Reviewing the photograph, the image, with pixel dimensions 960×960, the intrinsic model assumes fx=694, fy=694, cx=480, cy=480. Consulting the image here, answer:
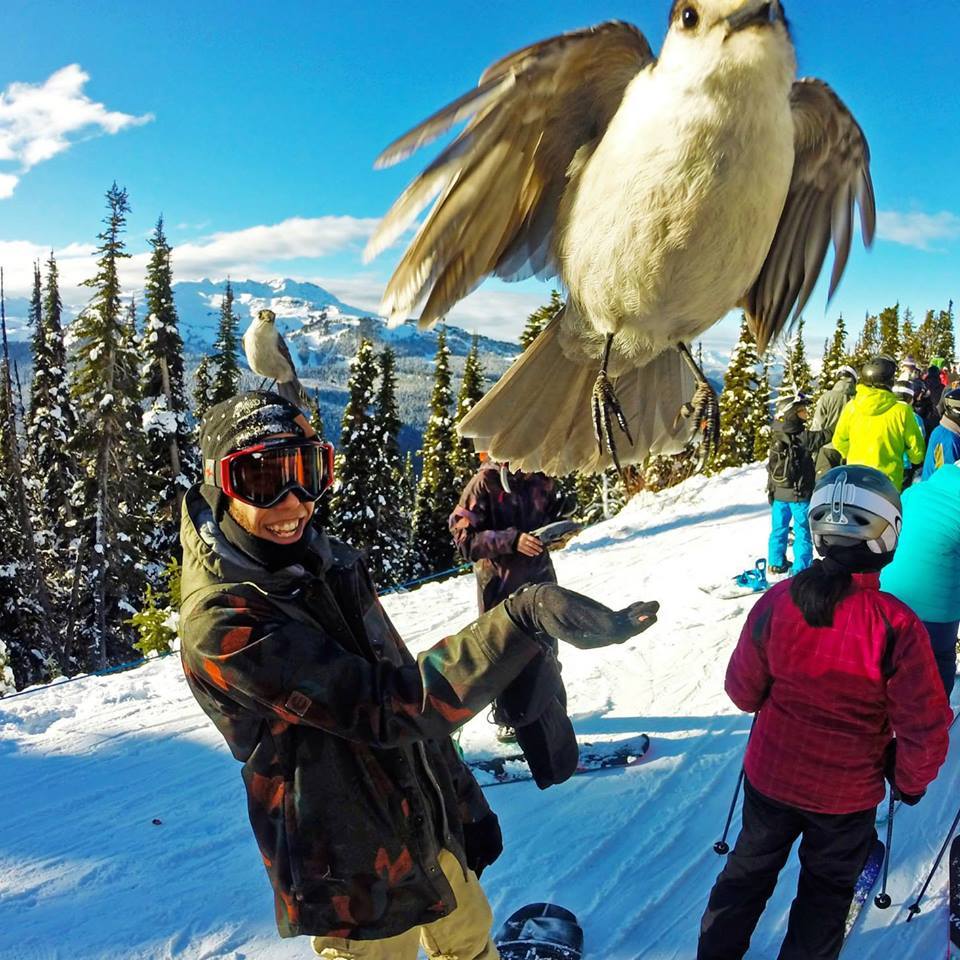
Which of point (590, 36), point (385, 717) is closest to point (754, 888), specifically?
point (385, 717)

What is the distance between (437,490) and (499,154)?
2721cm

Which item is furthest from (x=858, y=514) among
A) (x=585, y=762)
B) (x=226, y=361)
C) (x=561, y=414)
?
(x=226, y=361)

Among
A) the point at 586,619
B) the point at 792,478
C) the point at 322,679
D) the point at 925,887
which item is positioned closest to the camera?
the point at 586,619

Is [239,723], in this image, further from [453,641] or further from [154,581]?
[154,581]

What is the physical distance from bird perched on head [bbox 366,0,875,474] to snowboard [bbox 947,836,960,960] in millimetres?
2353

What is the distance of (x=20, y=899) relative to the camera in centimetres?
340

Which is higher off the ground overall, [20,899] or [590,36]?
[590,36]

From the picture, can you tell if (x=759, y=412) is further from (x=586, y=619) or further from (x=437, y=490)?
(x=586, y=619)

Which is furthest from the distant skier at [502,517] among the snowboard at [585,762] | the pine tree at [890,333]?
the pine tree at [890,333]

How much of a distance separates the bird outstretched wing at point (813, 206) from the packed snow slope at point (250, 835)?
2.63 metres

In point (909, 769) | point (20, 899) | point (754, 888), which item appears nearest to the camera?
point (909, 769)

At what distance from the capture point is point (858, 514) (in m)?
2.21

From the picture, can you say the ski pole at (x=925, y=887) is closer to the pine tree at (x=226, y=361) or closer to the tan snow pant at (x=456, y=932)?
the tan snow pant at (x=456, y=932)

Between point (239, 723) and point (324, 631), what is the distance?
0.87 feet
